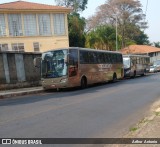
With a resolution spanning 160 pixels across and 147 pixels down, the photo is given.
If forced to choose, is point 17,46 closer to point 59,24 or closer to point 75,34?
point 59,24

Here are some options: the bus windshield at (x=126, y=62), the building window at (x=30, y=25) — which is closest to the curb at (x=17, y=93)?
the bus windshield at (x=126, y=62)

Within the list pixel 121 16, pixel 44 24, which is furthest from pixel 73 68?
pixel 121 16

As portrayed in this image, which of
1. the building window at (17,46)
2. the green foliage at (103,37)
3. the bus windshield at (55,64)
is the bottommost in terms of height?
the bus windshield at (55,64)

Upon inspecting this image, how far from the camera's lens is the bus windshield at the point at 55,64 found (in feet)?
65.7

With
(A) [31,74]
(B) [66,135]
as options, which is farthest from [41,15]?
(B) [66,135]

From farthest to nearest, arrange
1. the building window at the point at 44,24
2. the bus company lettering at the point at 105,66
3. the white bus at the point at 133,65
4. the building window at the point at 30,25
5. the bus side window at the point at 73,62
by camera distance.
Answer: the building window at the point at 44,24 < the building window at the point at 30,25 < the white bus at the point at 133,65 < the bus company lettering at the point at 105,66 < the bus side window at the point at 73,62

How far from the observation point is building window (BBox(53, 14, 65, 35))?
134 feet

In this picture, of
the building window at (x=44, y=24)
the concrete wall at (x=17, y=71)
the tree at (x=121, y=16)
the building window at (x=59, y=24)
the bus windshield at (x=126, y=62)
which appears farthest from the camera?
the tree at (x=121, y=16)

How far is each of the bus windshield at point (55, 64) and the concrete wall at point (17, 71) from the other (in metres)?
2.80

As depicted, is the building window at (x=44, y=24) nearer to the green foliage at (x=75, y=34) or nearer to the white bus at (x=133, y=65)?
the green foliage at (x=75, y=34)

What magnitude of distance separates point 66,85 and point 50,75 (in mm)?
1260

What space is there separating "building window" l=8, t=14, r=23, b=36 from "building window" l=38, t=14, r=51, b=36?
8.28 ft

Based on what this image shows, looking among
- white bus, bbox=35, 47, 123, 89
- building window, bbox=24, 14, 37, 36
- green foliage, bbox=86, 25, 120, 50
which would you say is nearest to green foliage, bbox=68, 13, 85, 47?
building window, bbox=24, 14, 37, 36

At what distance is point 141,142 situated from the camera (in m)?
6.21
